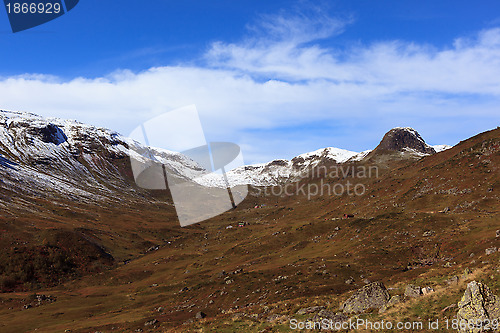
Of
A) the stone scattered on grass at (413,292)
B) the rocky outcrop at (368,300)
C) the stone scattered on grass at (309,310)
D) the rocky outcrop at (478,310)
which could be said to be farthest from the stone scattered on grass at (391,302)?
the stone scattered on grass at (309,310)

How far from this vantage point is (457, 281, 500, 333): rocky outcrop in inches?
869

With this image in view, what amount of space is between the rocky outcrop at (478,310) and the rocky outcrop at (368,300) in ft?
30.3

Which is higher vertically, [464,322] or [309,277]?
[464,322]

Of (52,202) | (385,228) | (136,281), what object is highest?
(52,202)

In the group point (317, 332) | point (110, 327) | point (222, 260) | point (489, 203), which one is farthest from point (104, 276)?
point (489, 203)

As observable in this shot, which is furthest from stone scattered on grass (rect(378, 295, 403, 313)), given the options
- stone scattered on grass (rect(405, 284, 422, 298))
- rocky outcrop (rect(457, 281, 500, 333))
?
rocky outcrop (rect(457, 281, 500, 333))

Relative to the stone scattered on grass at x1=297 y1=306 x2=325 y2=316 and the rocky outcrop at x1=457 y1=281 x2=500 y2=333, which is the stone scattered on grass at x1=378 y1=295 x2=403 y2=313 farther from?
the stone scattered on grass at x1=297 y1=306 x2=325 y2=316

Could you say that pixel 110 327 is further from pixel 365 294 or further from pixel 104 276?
pixel 104 276

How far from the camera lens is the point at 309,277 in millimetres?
59750

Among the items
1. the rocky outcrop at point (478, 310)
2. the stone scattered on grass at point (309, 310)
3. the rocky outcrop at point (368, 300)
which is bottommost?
the stone scattered on grass at point (309, 310)

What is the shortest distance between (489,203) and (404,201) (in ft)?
125

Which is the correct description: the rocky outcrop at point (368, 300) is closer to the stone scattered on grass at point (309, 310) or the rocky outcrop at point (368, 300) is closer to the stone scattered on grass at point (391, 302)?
the stone scattered on grass at point (391, 302)

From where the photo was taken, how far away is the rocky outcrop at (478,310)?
22.1m

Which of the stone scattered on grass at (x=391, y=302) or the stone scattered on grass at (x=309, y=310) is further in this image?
the stone scattered on grass at (x=309, y=310)
